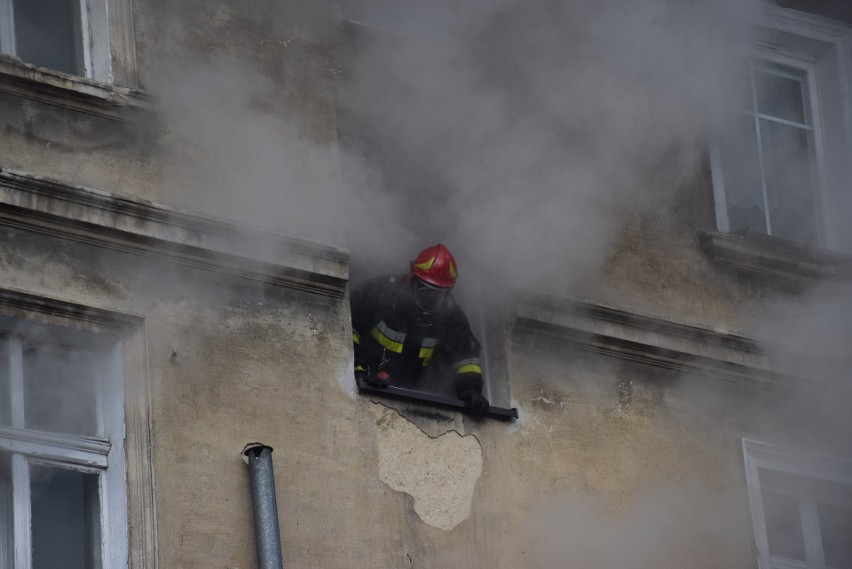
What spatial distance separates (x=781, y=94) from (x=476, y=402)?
3931 mm

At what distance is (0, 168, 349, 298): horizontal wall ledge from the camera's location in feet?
32.0

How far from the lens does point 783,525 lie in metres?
11.8

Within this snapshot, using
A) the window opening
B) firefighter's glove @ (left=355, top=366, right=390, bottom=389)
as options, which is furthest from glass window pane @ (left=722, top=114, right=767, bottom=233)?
firefighter's glove @ (left=355, top=366, right=390, bottom=389)

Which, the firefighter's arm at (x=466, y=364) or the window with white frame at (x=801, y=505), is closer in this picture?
the firefighter's arm at (x=466, y=364)

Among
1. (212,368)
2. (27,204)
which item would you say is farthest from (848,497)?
(27,204)

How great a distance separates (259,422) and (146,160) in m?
1.50

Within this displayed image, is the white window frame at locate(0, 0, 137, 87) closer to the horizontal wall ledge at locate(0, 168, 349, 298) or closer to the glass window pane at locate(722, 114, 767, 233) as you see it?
the horizontal wall ledge at locate(0, 168, 349, 298)

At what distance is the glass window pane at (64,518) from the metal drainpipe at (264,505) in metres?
0.75

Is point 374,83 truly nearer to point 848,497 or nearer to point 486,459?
point 486,459

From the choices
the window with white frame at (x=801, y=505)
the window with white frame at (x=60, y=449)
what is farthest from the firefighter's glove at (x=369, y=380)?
the window with white frame at (x=801, y=505)

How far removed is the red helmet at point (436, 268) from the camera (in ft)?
36.7

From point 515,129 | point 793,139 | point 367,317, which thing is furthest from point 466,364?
point 793,139

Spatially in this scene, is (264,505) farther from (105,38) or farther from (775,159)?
(775,159)

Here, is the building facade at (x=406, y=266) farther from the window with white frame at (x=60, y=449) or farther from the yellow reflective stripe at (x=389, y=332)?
the yellow reflective stripe at (x=389, y=332)
